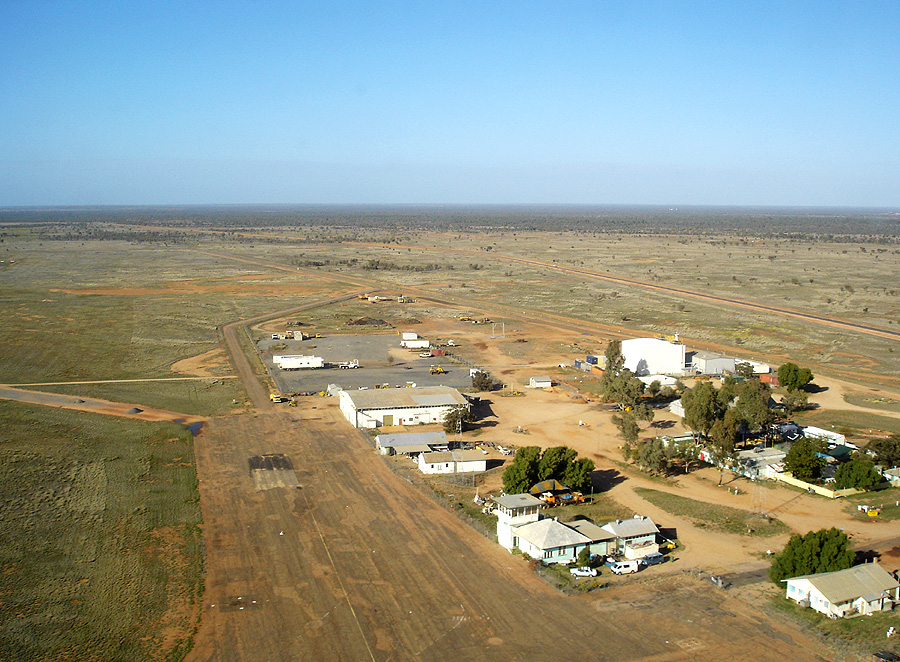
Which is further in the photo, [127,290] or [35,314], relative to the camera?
[127,290]

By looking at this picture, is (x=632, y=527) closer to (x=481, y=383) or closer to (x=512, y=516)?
(x=512, y=516)

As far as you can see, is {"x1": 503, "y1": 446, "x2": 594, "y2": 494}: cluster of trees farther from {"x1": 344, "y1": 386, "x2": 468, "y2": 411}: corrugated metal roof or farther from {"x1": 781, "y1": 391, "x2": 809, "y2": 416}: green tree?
{"x1": 781, "y1": 391, "x2": 809, "y2": 416}: green tree

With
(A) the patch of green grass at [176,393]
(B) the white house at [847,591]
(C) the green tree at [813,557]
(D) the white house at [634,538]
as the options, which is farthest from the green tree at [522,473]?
(A) the patch of green grass at [176,393]

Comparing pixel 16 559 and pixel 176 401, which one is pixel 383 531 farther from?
pixel 176 401

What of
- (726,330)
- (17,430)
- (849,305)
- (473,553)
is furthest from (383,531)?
(849,305)

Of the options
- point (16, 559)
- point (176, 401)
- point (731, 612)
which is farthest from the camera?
point (176, 401)

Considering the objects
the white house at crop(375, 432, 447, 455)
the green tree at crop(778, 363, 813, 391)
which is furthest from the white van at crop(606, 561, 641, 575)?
the green tree at crop(778, 363, 813, 391)
